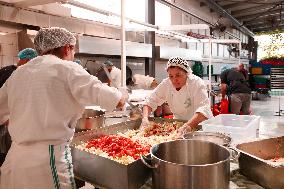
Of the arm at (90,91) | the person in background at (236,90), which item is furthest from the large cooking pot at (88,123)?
the person in background at (236,90)

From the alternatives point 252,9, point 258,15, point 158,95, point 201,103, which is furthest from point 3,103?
point 258,15

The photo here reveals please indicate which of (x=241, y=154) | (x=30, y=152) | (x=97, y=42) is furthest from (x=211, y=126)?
(x=97, y=42)

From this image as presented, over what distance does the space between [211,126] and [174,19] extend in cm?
773

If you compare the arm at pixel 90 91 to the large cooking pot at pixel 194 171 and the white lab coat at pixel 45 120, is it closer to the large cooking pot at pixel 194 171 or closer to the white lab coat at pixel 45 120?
the white lab coat at pixel 45 120

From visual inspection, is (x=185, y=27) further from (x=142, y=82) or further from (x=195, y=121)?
(x=195, y=121)

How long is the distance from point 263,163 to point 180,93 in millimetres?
1908

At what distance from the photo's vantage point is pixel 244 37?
19.4 metres

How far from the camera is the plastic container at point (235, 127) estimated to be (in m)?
2.01

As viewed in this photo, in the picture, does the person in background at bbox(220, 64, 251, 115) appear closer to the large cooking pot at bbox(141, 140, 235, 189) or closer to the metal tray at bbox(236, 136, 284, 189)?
the metal tray at bbox(236, 136, 284, 189)

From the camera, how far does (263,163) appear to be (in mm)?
1349

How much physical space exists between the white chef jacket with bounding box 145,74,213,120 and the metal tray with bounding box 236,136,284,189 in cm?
124

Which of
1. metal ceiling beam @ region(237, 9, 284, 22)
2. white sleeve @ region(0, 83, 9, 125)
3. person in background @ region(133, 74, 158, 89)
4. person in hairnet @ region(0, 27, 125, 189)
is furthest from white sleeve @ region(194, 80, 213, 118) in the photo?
metal ceiling beam @ region(237, 9, 284, 22)

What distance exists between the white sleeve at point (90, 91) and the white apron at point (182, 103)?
5.49 ft

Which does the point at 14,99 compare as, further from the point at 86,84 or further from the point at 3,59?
the point at 3,59
